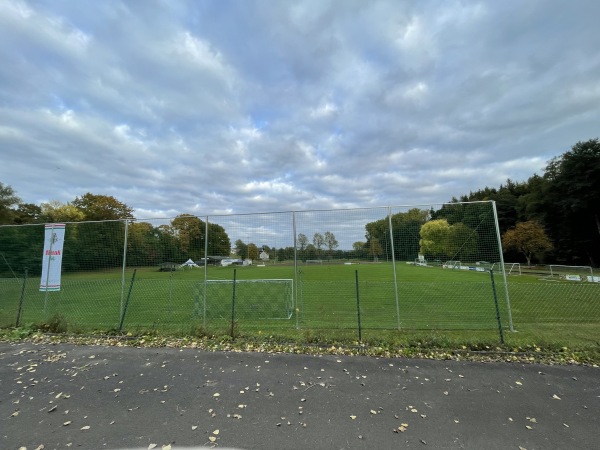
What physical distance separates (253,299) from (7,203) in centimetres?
4883

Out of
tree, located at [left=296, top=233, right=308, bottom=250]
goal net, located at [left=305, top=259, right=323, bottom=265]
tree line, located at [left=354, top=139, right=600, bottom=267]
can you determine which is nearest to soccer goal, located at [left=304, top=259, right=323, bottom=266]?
goal net, located at [left=305, top=259, right=323, bottom=265]

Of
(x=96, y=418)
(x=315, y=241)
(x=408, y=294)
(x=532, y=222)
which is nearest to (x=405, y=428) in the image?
(x=96, y=418)

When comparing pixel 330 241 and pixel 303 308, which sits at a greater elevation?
pixel 330 241

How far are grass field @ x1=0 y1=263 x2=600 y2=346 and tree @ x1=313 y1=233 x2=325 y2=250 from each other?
2.00ft

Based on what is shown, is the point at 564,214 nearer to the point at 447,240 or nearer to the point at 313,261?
the point at 447,240

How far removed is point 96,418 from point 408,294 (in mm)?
12560

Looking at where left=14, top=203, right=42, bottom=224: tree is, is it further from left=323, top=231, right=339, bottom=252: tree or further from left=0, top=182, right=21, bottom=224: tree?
left=323, top=231, right=339, bottom=252: tree

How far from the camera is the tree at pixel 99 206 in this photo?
5575 centimetres

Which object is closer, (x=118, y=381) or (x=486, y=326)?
(x=118, y=381)

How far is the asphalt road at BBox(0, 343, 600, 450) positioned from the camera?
303 cm

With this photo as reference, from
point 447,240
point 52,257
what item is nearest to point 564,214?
point 447,240

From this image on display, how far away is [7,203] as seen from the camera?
1609 inches

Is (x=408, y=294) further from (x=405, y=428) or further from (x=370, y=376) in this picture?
(x=405, y=428)

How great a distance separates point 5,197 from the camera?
40.6 metres
